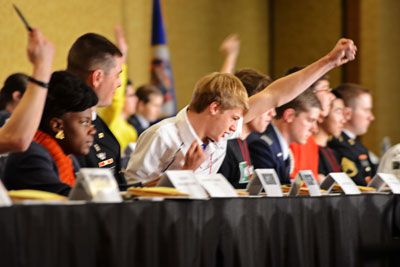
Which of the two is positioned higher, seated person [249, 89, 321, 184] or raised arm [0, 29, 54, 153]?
raised arm [0, 29, 54, 153]

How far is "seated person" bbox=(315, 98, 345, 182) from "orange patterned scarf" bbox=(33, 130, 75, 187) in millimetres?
2972

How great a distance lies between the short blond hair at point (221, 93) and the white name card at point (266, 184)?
0.54 meters

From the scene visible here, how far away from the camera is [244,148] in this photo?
4.94 meters

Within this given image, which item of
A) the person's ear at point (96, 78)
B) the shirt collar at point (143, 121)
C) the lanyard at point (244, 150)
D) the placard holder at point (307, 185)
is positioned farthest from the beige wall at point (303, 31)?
the placard holder at point (307, 185)

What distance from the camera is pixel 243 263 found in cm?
324

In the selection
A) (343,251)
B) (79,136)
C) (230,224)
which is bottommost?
(343,251)

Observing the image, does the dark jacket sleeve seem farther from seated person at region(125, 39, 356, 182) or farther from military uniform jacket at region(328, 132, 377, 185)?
military uniform jacket at region(328, 132, 377, 185)

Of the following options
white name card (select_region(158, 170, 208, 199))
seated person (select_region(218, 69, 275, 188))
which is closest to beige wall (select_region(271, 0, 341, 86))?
seated person (select_region(218, 69, 275, 188))

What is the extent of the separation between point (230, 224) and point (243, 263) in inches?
5.8

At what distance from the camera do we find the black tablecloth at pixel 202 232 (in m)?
2.51

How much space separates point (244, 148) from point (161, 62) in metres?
4.99

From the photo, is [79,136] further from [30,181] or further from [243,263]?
[243,263]

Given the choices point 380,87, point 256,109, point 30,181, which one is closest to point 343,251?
point 256,109

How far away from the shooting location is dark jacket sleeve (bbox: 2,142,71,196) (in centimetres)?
319
